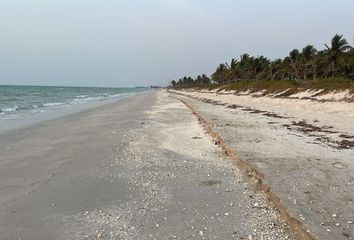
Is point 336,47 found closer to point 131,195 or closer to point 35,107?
point 35,107

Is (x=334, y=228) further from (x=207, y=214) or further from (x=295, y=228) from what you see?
(x=207, y=214)

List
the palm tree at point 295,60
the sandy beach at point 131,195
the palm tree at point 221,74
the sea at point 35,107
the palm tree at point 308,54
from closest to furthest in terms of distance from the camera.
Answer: the sandy beach at point 131,195 → the sea at point 35,107 → the palm tree at point 308,54 → the palm tree at point 295,60 → the palm tree at point 221,74

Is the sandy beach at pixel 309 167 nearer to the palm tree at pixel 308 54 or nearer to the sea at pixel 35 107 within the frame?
the sea at pixel 35 107

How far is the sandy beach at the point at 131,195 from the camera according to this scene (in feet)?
18.1

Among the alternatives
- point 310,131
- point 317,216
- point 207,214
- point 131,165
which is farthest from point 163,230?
point 310,131

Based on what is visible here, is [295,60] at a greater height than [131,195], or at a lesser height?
greater

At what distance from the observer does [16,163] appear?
10500 millimetres

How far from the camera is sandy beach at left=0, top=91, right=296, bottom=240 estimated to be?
218 inches

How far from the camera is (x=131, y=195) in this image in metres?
7.24

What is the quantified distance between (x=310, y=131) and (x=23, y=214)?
1193 cm

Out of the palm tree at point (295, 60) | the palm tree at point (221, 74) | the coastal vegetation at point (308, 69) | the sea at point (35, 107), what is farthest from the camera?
the palm tree at point (221, 74)

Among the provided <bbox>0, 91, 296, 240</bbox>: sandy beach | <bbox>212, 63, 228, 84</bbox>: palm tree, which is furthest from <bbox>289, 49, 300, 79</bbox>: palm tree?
<bbox>0, 91, 296, 240</bbox>: sandy beach

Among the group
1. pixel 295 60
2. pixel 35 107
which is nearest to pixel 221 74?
pixel 295 60

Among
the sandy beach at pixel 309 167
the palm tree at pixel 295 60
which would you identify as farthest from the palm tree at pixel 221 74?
the sandy beach at pixel 309 167
